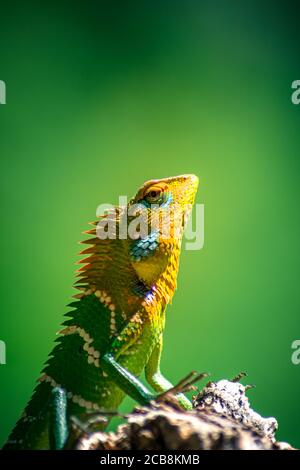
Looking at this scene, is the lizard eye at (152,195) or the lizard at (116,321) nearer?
the lizard at (116,321)

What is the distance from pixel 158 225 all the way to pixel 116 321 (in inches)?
13.5

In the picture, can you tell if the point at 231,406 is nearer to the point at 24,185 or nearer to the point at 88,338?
the point at 88,338

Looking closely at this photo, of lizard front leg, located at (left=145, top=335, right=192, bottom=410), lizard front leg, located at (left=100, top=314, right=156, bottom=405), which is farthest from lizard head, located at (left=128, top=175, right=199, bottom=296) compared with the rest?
lizard front leg, located at (left=145, top=335, right=192, bottom=410)

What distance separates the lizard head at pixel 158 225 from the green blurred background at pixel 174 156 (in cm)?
132

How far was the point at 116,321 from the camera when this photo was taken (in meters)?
1.61

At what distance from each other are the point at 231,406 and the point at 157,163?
6.18 ft

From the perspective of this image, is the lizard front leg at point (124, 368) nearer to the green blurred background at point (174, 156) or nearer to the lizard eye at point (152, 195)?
the lizard eye at point (152, 195)

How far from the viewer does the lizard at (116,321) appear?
1496 mm

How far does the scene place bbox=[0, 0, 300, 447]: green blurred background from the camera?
2.98 meters

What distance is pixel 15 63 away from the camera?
9.90 feet

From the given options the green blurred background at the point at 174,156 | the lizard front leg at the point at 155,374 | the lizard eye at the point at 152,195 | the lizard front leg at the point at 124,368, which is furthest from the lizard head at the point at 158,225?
the green blurred background at the point at 174,156

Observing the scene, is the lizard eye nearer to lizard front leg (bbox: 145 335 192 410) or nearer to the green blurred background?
lizard front leg (bbox: 145 335 192 410)

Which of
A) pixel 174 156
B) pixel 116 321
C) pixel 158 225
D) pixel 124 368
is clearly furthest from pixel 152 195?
pixel 174 156
